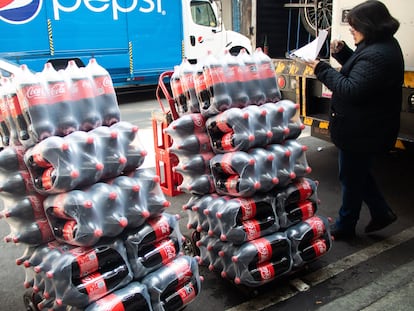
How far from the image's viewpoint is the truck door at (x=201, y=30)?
13.3 meters

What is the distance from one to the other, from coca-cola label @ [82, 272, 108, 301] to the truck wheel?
5.06 metres

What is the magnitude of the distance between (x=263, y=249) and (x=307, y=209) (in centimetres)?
52

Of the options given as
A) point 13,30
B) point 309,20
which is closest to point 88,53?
point 13,30

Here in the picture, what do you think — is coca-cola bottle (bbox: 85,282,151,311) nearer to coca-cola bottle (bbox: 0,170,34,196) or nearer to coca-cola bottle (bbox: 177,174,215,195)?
coca-cola bottle (bbox: 0,170,34,196)

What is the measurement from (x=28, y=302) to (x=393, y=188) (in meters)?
3.95

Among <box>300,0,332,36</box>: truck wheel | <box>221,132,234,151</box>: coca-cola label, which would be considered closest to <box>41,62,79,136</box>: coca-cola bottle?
<box>221,132,234,151</box>: coca-cola label

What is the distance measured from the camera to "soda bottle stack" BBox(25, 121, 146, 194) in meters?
2.25

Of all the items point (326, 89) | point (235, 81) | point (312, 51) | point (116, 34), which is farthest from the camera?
point (116, 34)

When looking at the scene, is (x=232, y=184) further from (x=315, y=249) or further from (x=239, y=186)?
(x=315, y=249)

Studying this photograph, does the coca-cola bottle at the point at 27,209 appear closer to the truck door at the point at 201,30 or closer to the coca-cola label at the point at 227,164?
the coca-cola label at the point at 227,164

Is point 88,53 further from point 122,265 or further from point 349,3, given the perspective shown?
point 122,265

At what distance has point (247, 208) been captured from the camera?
9.56ft

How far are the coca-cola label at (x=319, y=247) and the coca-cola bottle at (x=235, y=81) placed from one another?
43.5 inches

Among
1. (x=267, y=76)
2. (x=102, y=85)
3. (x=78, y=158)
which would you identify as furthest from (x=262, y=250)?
(x=102, y=85)
